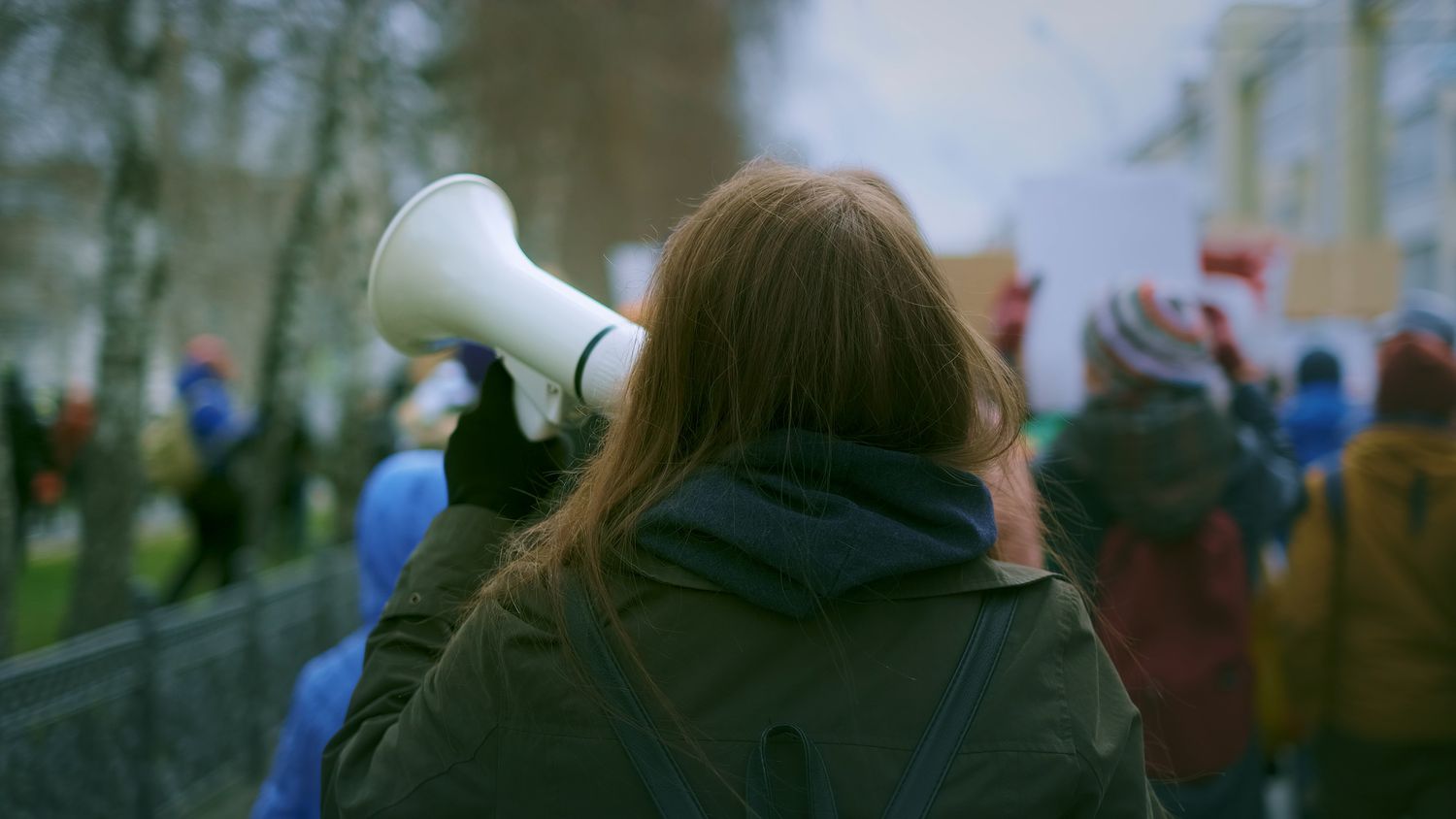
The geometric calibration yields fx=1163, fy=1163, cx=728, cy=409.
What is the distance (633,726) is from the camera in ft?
3.43

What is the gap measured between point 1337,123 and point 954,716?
19016 millimetres

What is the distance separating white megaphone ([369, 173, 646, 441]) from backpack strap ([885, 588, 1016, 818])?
1.81ft

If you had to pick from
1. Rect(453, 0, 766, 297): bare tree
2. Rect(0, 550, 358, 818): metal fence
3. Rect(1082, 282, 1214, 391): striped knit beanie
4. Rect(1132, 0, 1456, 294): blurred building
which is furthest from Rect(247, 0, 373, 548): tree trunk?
Rect(1132, 0, 1456, 294): blurred building

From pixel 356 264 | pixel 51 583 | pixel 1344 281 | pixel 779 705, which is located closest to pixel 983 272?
pixel 1344 281

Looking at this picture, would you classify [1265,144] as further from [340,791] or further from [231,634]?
[340,791]

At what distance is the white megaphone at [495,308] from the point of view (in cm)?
146

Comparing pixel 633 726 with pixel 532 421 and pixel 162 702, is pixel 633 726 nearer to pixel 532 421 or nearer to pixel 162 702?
pixel 532 421

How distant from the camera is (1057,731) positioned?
1.05m

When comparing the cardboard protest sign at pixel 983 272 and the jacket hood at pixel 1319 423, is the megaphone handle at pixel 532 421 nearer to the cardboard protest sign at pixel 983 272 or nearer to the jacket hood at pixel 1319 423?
the cardboard protest sign at pixel 983 272

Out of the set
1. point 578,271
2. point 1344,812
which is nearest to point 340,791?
point 1344,812

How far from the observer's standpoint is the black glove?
1.40m

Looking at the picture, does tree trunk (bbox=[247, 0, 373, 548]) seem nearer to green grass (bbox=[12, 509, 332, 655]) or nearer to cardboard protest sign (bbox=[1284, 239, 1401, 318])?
green grass (bbox=[12, 509, 332, 655])

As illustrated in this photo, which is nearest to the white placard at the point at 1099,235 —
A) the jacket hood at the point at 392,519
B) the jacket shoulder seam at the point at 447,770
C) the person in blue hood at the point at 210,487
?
the jacket hood at the point at 392,519

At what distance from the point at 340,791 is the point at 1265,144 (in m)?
39.1
